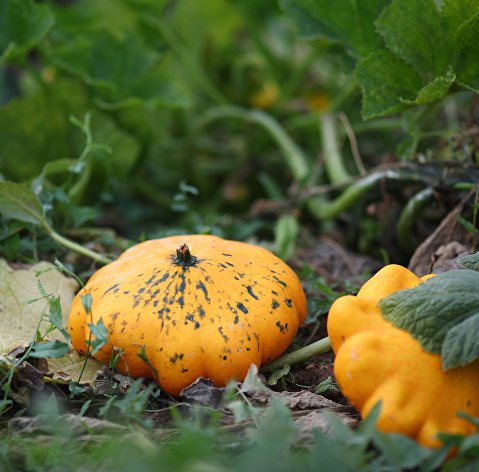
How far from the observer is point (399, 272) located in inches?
59.9

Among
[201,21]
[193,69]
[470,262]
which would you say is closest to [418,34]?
[470,262]

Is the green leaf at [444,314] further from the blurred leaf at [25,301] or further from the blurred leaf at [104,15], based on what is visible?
the blurred leaf at [104,15]

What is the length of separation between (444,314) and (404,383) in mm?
155

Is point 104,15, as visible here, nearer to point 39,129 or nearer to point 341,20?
point 39,129

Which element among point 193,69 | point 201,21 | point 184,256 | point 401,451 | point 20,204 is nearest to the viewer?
point 401,451

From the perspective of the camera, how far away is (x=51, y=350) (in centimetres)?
143

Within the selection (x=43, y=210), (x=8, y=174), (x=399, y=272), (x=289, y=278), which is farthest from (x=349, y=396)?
(x=8, y=174)

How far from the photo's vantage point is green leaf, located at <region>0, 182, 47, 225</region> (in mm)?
1909

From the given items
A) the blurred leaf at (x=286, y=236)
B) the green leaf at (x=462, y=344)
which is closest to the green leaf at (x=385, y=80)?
the blurred leaf at (x=286, y=236)

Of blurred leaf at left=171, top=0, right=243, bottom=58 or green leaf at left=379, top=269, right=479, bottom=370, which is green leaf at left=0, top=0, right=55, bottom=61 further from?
green leaf at left=379, top=269, right=479, bottom=370

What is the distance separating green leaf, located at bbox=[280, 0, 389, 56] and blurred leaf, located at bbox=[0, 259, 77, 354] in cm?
118

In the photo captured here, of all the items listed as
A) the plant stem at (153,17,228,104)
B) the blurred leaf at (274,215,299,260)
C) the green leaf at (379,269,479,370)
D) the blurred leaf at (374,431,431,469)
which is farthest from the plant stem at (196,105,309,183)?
the blurred leaf at (374,431,431,469)

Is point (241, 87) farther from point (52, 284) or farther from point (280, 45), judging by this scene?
point (52, 284)

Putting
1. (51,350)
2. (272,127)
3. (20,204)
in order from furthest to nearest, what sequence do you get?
(272,127) → (20,204) → (51,350)
